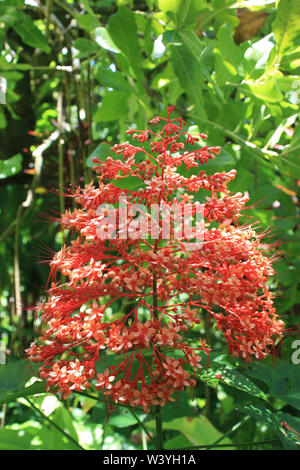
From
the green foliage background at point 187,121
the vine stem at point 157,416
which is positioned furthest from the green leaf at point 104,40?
the vine stem at point 157,416

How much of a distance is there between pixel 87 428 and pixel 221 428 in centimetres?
43

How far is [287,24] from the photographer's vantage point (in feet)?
3.08

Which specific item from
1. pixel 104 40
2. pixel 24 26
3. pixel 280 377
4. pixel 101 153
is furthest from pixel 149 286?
pixel 24 26

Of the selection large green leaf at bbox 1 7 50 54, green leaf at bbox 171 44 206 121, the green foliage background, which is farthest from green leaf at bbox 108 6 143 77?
large green leaf at bbox 1 7 50 54

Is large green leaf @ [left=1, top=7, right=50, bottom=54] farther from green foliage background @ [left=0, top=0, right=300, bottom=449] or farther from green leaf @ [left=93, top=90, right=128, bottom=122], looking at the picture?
green leaf @ [left=93, top=90, right=128, bottom=122]

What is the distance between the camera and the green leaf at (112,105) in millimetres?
1024

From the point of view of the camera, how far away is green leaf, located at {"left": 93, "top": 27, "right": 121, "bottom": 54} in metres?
0.98

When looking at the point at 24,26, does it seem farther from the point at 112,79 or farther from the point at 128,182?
the point at 128,182

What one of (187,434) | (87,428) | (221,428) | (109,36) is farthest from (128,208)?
(221,428)

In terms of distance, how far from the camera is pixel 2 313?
1.98 metres

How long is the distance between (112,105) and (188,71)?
0.65ft
